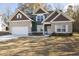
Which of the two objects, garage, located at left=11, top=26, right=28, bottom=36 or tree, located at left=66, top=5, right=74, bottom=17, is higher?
tree, located at left=66, top=5, right=74, bottom=17

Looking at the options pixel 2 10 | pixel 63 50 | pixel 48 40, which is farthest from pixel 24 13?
pixel 63 50

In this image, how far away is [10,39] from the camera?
287 cm

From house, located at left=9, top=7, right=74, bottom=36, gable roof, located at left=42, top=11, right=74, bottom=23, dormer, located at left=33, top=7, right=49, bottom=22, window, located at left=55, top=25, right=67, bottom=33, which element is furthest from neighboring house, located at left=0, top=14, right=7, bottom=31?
window, located at left=55, top=25, right=67, bottom=33

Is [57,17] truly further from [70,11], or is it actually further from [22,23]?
[22,23]

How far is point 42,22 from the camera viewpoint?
→ 2.89 meters

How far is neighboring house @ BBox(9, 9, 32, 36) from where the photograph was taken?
9.47 ft

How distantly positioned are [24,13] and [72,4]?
62 centimetres

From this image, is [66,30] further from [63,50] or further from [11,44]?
[11,44]

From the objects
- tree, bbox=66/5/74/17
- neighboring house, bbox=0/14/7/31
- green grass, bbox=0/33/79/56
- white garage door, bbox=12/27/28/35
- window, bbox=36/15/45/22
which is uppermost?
tree, bbox=66/5/74/17

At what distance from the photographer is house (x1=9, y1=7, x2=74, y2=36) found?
286cm

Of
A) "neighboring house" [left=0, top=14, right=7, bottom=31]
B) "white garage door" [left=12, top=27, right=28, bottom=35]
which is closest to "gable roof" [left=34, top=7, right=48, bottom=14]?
"white garage door" [left=12, top=27, right=28, bottom=35]

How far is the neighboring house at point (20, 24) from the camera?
2.89 meters

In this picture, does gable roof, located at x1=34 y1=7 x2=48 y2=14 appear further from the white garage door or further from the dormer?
the white garage door

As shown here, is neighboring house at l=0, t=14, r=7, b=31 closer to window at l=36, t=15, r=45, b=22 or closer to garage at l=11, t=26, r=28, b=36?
garage at l=11, t=26, r=28, b=36
